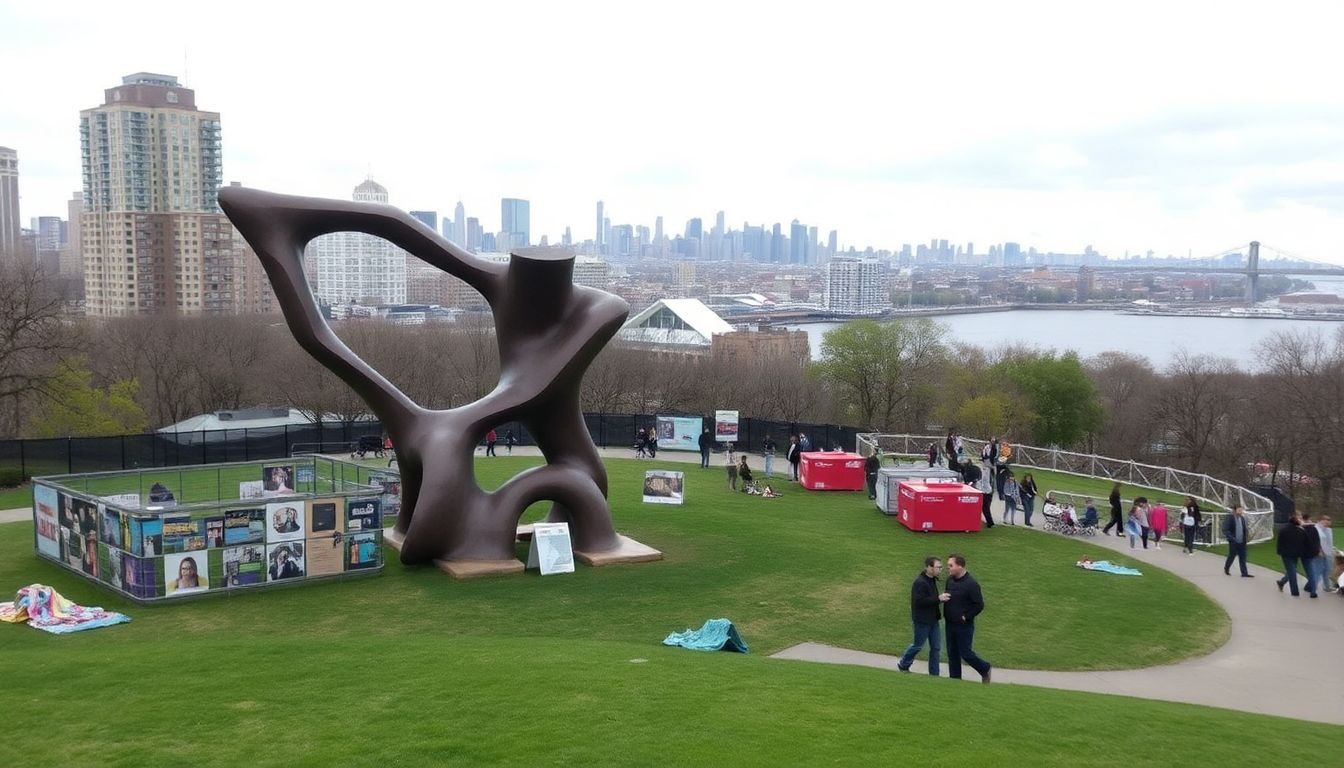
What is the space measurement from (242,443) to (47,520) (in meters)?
18.2

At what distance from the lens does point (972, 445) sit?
4406cm

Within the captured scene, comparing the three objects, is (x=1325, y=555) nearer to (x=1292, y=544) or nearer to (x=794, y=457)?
(x=1292, y=544)

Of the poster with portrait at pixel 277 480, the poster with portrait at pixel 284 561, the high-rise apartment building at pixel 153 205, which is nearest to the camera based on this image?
the poster with portrait at pixel 284 561

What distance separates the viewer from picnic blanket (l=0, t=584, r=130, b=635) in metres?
17.3

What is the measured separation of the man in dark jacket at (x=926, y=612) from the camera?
13516 mm

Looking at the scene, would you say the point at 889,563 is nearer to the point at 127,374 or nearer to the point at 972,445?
the point at 972,445

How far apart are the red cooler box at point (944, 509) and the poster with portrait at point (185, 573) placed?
52.6 feet

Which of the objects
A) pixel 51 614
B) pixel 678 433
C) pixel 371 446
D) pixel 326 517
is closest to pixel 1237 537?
pixel 326 517

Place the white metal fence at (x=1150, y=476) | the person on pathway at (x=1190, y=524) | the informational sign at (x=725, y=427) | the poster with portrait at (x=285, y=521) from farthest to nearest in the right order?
the informational sign at (x=725, y=427)
the white metal fence at (x=1150, y=476)
the person on pathway at (x=1190, y=524)
the poster with portrait at (x=285, y=521)

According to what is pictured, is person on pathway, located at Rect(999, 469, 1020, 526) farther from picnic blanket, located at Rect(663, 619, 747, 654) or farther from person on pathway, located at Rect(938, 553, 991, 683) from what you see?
person on pathway, located at Rect(938, 553, 991, 683)

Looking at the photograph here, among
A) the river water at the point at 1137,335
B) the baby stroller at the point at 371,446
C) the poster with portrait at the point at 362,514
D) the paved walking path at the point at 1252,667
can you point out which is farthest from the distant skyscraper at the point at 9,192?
the paved walking path at the point at 1252,667

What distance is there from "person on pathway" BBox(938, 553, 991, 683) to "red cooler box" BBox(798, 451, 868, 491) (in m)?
20.2

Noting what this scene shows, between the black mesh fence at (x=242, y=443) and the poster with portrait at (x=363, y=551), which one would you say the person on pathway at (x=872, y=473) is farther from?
the poster with portrait at (x=363, y=551)

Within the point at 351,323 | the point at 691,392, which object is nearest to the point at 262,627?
the point at 691,392
